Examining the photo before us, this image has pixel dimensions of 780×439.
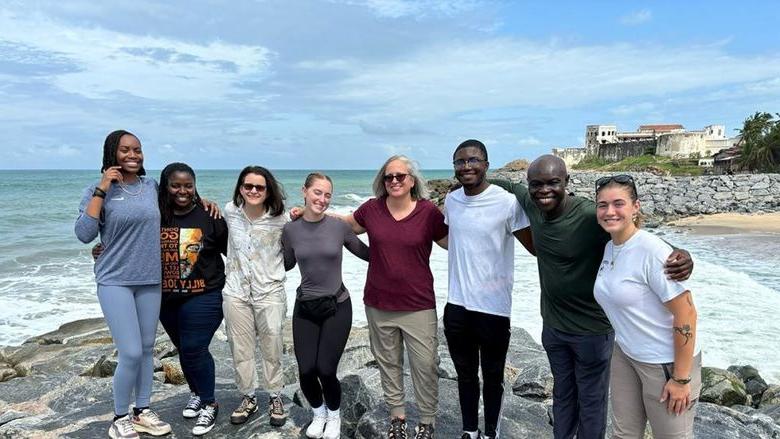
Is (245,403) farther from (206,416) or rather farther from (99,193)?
(99,193)

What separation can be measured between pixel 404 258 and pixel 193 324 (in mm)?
1691

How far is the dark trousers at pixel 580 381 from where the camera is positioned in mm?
3428

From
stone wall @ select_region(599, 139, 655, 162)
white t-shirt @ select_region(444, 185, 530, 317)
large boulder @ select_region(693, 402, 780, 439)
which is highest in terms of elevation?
stone wall @ select_region(599, 139, 655, 162)

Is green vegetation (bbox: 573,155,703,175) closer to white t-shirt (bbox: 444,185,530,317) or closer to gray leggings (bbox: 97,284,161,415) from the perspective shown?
white t-shirt (bbox: 444,185,530,317)

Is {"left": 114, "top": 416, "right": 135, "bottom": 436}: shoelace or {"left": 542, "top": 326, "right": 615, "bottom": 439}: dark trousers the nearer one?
{"left": 542, "top": 326, "right": 615, "bottom": 439}: dark trousers

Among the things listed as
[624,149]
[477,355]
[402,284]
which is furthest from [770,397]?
[624,149]

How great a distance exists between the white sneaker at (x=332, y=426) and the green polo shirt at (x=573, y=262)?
71.6 inches

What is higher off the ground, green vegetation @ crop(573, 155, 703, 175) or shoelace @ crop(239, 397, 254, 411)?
green vegetation @ crop(573, 155, 703, 175)

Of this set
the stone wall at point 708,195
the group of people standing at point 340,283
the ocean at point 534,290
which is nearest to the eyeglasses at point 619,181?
the group of people standing at point 340,283

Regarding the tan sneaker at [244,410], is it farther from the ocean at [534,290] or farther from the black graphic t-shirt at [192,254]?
the ocean at [534,290]

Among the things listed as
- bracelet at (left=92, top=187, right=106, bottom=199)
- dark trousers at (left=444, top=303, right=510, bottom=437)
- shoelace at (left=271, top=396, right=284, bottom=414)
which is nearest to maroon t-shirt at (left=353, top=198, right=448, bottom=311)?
dark trousers at (left=444, top=303, right=510, bottom=437)

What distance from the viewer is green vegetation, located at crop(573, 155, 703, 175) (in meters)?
57.8

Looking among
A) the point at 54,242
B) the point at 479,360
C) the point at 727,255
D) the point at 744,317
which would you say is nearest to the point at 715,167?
the point at 727,255

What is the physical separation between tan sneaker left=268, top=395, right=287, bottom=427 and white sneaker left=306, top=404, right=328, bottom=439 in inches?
9.6
